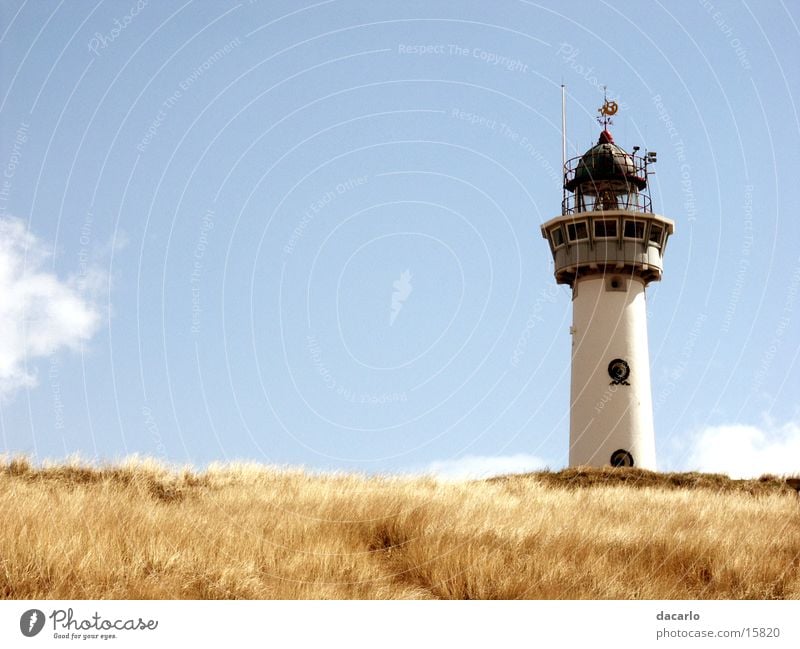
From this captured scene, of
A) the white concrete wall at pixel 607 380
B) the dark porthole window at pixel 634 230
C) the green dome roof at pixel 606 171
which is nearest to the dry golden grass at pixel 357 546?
the white concrete wall at pixel 607 380

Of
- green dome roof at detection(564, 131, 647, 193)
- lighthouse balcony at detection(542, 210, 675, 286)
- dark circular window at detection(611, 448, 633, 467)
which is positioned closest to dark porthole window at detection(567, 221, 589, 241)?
lighthouse balcony at detection(542, 210, 675, 286)

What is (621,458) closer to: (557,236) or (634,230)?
(634,230)

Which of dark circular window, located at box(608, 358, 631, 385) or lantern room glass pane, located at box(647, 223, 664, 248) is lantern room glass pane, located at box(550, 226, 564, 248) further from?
dark circular window, located at box(608, 358, 631, 385)

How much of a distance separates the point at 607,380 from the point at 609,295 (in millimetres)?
3704

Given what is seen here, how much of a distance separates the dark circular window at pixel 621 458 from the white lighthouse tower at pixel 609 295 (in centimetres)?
4

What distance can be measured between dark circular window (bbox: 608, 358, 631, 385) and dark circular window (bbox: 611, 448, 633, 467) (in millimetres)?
2770

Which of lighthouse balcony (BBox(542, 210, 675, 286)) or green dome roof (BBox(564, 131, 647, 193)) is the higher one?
green dome roof (BBox(564, 131, 647, 193))

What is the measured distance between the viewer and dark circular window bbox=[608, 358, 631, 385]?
3244 centimetres

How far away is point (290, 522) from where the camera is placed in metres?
11.2

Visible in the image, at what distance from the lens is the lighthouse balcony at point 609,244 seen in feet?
112
